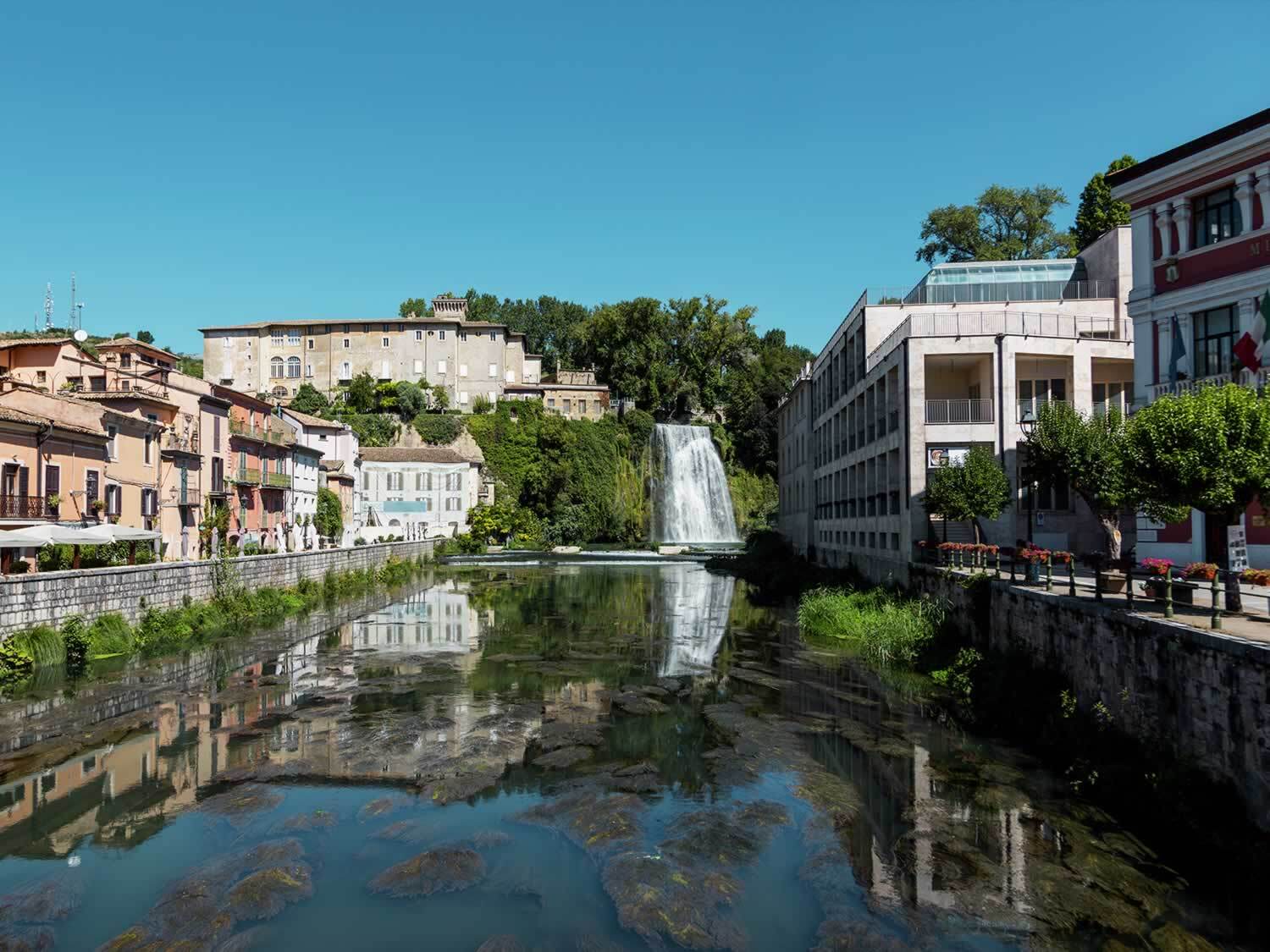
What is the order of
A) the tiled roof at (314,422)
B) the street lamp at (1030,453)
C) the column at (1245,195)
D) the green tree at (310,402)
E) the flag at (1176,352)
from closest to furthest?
the column at (1245,195)
the flag at (1176,352)
the street lamp at (1030,453)
the tiled roof at (314,422)
the green tree at (310,402)

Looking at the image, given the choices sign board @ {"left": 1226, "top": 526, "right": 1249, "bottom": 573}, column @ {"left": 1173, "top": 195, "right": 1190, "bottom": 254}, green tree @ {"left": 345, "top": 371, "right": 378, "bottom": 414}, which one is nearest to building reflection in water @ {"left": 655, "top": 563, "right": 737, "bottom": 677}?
sign board @ {"left": 1226, "top": 526, "right": 1249, "bottom": 573}

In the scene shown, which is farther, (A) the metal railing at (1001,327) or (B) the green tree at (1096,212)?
(B) the green tree at (1096,212)

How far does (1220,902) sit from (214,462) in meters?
41.5

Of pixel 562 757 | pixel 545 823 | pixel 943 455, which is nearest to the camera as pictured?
pixel 545 823

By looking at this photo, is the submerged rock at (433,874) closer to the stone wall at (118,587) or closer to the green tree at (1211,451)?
the green tree at (1211,451)

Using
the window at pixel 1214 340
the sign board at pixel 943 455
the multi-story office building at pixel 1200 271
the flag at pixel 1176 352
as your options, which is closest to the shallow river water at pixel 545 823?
the multi-story office building at pixel 1200 271

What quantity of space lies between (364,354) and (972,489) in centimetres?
7805

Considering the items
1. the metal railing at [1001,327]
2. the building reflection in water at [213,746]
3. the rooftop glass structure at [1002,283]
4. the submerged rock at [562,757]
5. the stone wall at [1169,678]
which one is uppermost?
the rooftop glass structure at [1002,283]

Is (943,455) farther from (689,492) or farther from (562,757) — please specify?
(689,492)

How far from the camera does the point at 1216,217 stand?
2077 centimetres

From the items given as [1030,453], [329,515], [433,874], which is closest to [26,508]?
[433,874]

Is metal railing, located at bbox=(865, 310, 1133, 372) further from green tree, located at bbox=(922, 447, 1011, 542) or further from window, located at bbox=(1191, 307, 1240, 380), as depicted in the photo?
window, located at bbox=(1191, 307, 1240, 380)

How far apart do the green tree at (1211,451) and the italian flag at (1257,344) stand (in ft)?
19.2

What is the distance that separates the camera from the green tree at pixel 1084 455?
846 inches
